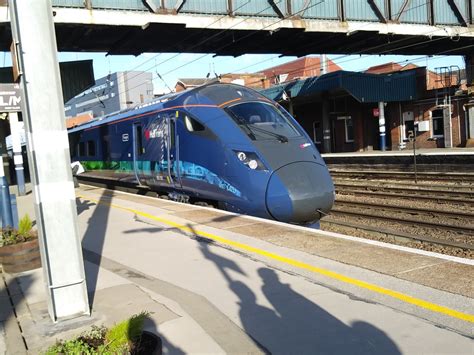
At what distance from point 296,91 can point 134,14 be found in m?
19.9

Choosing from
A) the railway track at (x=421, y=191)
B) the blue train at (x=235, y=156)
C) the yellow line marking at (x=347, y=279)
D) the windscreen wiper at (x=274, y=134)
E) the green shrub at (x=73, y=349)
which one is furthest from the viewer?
the railway track at (x=421, y=191)

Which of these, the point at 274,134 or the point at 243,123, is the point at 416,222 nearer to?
the point at 274,134

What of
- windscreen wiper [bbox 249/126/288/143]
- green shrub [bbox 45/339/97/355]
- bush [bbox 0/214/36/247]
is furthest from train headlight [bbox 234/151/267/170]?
green shrub [bbox 45/339/97/355]

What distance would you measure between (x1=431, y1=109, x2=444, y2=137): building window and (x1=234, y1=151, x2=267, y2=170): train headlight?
25494 mm

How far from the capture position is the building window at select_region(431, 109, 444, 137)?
31.3 m

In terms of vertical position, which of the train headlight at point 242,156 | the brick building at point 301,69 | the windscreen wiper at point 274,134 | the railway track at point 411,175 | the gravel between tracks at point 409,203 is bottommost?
the gravel between tracks at point 409,203

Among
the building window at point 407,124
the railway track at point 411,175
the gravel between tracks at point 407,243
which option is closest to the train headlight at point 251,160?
the gravel between tracks at point 407,243

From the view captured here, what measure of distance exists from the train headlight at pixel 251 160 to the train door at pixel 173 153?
2188mm

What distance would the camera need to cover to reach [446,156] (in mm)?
20781

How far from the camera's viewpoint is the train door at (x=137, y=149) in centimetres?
1354

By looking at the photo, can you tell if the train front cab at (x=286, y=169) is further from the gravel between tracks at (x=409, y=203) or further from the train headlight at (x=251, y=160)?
the gravel between tracks at (x=409, y=203)

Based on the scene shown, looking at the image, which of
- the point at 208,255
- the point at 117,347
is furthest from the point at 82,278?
the point at 208,255

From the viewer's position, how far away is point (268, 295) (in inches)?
198

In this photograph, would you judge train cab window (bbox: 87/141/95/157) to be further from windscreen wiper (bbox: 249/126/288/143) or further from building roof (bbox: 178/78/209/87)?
building roof (bbox: 178/78/209/87)
